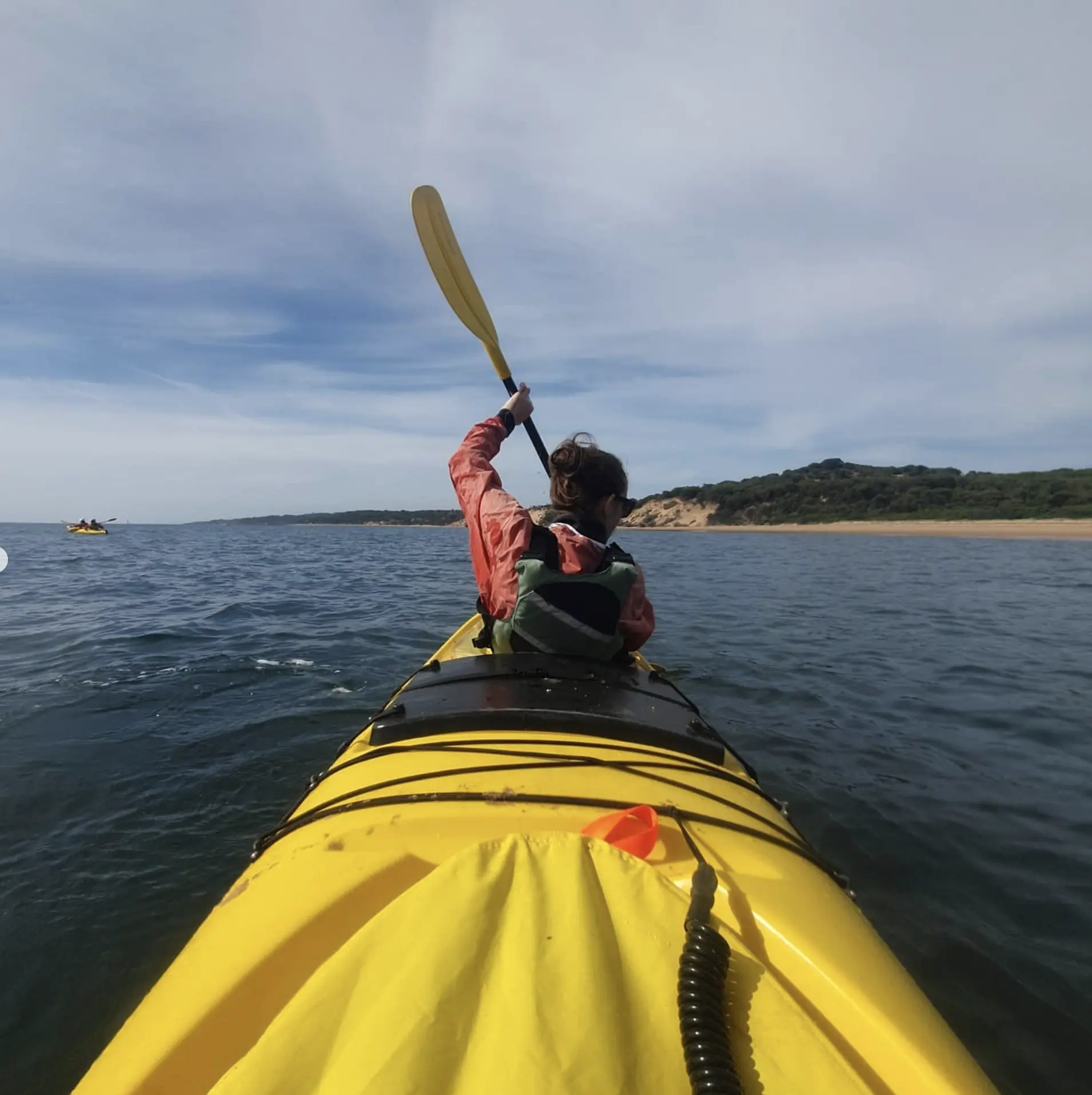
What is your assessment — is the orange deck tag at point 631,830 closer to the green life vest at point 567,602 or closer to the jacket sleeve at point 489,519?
the green life vest at point 567,602

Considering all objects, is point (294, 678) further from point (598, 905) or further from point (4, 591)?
point (4, 591)

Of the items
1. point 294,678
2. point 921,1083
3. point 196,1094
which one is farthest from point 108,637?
point 921,1083

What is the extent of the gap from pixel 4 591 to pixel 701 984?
17366mm

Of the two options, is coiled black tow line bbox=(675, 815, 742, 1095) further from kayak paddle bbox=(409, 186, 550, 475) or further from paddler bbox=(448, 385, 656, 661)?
kayak paddle bbox=(409, 186, 550, 475)

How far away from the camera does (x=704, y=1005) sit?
1.07m

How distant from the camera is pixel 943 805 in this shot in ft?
13.6

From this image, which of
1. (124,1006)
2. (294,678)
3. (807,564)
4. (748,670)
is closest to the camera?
(124,1006)

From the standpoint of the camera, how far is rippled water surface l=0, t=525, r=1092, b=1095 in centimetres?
267

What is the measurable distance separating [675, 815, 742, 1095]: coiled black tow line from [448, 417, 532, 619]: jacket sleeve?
76.8 inches

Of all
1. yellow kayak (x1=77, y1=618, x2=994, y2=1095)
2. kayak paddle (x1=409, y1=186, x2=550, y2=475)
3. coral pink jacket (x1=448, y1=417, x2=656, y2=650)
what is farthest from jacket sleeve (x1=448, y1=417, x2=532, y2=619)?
kayak paddle (x1=409, y1=186, x2=550, y2=475)

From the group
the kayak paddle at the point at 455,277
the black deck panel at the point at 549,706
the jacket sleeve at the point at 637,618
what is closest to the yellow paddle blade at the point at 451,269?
the kayak paddle at the point at 455,277

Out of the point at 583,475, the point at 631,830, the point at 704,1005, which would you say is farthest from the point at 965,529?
the point at 704,1005

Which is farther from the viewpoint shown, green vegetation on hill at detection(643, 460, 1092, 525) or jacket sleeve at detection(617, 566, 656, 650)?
green vegetation on hill at detection(643, 460, 1092, 525)

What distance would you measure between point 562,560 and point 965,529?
48.6 metres
